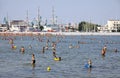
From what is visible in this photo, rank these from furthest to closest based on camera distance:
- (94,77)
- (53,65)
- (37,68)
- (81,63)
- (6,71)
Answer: (81,63) → (53,65) → (37,68) → (6,71) → (94,77)

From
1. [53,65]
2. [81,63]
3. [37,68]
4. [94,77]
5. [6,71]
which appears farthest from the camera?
[81,63]

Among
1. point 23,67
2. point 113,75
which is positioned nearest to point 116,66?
point 113,75

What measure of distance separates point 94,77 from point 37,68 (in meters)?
8.92

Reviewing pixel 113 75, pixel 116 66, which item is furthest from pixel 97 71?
pixel 116 66

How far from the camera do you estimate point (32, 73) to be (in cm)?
4416

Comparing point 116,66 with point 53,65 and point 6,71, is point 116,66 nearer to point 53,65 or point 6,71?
point 53,65

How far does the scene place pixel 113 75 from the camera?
43.6 m

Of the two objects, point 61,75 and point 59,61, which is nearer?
point 61,75

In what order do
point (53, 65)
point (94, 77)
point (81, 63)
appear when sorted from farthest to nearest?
point (81, 63) → point (53, 65) → point (94, 77)

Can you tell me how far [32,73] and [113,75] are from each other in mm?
8865

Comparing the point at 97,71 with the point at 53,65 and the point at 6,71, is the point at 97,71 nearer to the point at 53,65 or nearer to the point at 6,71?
the point at 53,65

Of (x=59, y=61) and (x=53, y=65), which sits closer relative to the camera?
(x=53, y=65)

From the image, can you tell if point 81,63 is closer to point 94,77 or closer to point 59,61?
point 59,61

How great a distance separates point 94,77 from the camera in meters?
42.0
